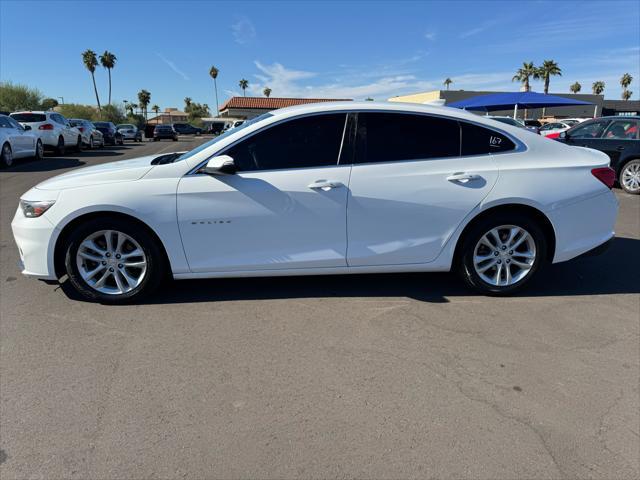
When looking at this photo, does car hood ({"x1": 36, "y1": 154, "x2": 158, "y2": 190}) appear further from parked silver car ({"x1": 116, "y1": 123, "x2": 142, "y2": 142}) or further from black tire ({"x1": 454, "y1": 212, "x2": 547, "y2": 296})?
parked silver car ({"x1": 116, "y1": 123, "x2": 142, "y2": 142})

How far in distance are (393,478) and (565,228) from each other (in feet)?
9.53

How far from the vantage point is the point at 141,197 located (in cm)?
362

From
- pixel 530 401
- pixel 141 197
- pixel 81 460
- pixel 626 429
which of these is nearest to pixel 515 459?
pixel 530 401

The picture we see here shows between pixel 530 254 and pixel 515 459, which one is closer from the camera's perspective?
pixel 515 459

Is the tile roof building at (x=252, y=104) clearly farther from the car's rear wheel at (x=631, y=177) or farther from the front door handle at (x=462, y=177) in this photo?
the front door handle at (x=462, y=177)

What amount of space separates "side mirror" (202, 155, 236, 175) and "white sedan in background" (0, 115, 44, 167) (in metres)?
11.9

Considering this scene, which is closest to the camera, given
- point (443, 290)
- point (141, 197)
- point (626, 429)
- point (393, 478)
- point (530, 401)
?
point (393, 478)

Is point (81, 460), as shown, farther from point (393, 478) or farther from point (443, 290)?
point (443, 290)

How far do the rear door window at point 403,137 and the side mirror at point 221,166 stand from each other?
102 centimetres

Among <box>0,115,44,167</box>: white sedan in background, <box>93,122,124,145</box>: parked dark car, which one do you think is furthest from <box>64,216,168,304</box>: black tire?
<box>93,122,124,145</box>: parked dark car

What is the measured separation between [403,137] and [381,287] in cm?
139

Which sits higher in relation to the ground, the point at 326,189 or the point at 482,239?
the point at 326,189

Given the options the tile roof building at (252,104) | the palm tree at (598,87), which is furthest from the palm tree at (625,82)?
Result: the tile roof building at (252,104)

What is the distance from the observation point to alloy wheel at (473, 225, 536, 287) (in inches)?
159
